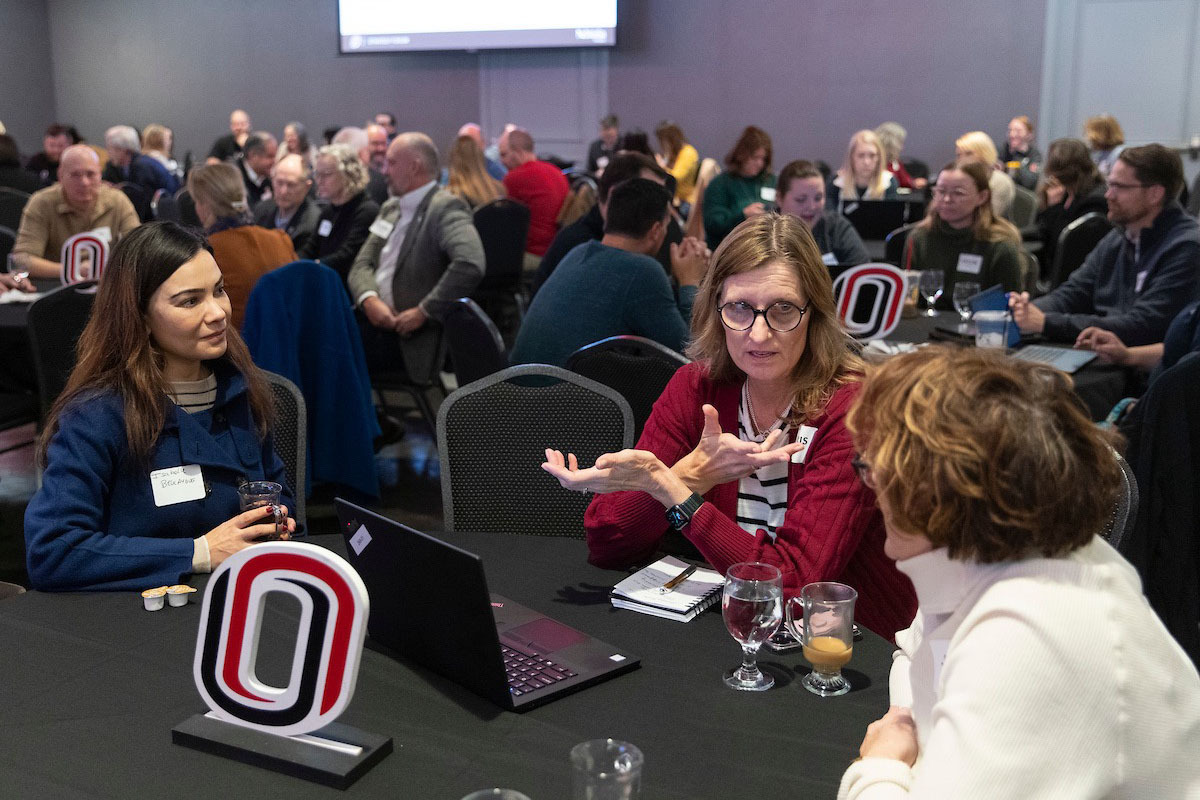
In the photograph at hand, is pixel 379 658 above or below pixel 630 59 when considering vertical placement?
below

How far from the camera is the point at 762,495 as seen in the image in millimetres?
2113

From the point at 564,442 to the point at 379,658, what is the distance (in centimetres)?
100

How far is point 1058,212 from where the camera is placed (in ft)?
22.9

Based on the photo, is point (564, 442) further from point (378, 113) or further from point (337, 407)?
point (378, 113)

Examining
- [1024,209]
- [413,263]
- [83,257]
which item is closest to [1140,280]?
[413,263]

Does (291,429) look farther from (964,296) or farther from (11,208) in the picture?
(11,208)

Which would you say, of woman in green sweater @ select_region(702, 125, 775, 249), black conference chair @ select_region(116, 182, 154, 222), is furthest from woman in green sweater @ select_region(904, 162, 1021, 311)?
black conference chair @ select_region(116, 182, 154, 222)

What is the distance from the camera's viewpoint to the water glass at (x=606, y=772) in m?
1.15

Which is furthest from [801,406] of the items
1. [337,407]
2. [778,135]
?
[778,135]

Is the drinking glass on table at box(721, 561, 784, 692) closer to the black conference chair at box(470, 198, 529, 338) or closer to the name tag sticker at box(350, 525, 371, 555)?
the name tag sticker at box(350, 525, 371, 555)

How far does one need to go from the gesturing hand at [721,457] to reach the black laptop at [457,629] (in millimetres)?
406

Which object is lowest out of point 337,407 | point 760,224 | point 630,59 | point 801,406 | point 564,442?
point 337,407

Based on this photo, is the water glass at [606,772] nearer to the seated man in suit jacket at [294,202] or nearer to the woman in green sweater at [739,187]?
the seated man in suit jacket at [294,202]

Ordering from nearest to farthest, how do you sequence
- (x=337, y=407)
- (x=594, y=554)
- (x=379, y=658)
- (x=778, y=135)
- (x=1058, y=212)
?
1. (x=379, y=658)
2. (x=594, y=554)
3. (x=337, y=407)
4. (x=1058, y=212)
5. (x=778, y=135)
